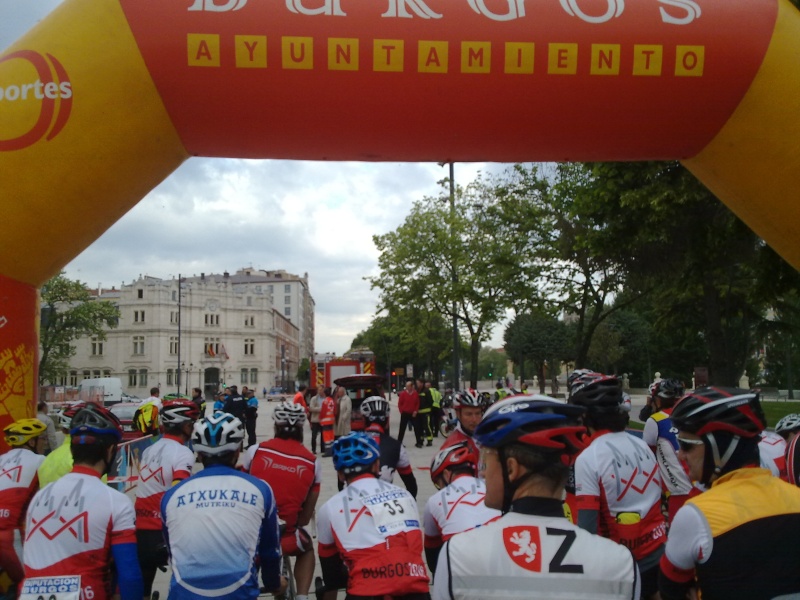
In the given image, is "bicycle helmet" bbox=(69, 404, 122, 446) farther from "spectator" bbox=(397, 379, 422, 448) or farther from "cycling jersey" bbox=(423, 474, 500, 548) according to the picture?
"spectator" bbox=(397, 379, 422, 448)

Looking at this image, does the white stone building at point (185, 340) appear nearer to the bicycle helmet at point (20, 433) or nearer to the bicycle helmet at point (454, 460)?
the bicycle helmet at point (20, 433)

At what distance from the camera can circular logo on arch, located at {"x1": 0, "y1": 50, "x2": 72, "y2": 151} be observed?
6281mm

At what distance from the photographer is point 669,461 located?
6.30m

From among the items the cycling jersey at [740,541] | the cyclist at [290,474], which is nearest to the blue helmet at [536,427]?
the cycling jersey at [740,541]

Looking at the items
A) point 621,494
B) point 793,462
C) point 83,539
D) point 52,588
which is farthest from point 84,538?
point 793,462

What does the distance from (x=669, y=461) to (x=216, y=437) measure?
4.20m

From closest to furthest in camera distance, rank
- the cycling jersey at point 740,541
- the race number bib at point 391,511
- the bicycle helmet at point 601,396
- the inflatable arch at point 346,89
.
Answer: the cycling jersey at point 740,541 < the race number bib at point 391,511 < the bicycle helmet at point 601,396 < the inflatable arch at point 346,89

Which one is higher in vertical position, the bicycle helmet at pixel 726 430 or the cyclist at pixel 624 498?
the bicycle helmet at pixel 726 430

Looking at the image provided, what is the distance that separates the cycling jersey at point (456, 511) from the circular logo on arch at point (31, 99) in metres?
4.80

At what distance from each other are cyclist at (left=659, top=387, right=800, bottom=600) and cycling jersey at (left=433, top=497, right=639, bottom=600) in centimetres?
52

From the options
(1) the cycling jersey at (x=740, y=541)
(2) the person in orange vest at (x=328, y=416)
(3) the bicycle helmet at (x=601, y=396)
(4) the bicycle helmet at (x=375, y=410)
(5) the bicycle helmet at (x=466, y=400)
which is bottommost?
(2) the person in orange vest at (x=328, y=416)

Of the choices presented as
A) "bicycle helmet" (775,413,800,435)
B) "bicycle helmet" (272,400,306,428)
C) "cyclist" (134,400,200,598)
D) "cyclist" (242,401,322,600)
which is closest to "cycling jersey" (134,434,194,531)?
"cyclist" (134,400,200,598)

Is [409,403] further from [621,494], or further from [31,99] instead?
[621,494]

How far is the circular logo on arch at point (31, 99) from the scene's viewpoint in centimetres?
628
